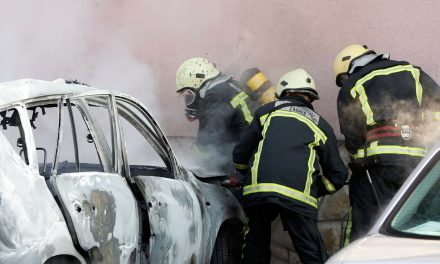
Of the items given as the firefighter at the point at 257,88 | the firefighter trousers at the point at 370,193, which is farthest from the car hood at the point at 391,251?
the firefighter at the point at 257,88

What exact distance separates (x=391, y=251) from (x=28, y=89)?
2.39 m

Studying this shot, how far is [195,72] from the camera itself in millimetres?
8719

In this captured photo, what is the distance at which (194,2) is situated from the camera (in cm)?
960

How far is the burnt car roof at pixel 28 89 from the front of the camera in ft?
15.8

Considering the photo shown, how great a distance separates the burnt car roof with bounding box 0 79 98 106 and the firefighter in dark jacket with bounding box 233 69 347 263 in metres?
1.83

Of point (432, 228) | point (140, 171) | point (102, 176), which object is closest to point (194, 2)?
point (140, 171)

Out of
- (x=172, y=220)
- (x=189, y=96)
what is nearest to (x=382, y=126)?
(x=172, y=220)

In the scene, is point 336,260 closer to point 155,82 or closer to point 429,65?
point 429,65

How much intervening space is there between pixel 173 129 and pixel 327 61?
192 centimetres

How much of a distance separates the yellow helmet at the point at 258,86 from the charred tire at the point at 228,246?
1.97 metres

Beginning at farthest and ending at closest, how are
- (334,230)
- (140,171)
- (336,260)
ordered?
(334,230) → (140,171) → (336,260)

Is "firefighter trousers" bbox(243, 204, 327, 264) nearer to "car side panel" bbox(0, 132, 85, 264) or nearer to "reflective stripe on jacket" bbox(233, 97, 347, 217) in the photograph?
"reflective stripe on jacket" bbox(233, 97, 347, 217)

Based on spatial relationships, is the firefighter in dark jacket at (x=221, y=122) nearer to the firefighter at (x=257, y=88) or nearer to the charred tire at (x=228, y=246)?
the firefighter at (x=257, y=88)

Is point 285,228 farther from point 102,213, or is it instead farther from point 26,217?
point 26,217
